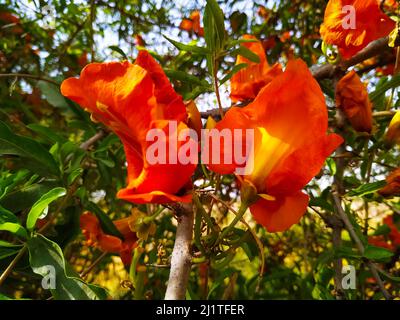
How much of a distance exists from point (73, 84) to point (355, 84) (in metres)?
0.44

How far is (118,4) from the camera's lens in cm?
138

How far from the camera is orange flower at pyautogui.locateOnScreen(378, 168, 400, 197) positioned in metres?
0.76

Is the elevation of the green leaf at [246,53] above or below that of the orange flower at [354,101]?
above

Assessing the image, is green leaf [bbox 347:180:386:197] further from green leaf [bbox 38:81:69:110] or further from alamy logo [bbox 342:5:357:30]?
green leaf [bbox 38:81:69:110]

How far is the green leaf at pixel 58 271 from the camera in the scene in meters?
0.56

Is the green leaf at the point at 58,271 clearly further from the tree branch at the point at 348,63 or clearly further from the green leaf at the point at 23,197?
the tree branch at the point at 348,63

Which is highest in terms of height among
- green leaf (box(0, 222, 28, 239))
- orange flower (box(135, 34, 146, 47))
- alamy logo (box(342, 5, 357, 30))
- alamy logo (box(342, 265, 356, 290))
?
orange flower (box(135, 34, 146, 47))

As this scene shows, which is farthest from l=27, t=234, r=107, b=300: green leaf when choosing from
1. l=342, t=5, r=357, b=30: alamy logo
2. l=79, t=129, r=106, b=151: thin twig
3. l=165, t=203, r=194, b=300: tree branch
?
l=342, t=5, r=357, b=30: alamy logo

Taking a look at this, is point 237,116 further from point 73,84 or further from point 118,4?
point 118,4

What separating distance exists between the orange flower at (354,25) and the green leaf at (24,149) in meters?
0.52

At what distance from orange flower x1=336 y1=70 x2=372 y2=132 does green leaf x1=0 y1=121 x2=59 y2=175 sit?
0.50 meters

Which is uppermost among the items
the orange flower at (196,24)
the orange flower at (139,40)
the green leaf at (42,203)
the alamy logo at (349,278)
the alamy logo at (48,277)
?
the orange flower at (196,24)

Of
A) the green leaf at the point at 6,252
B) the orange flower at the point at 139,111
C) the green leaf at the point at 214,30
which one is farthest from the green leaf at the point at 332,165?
the green leaf at the point at 6,252

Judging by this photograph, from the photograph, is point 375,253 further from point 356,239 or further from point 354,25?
point 354,25
